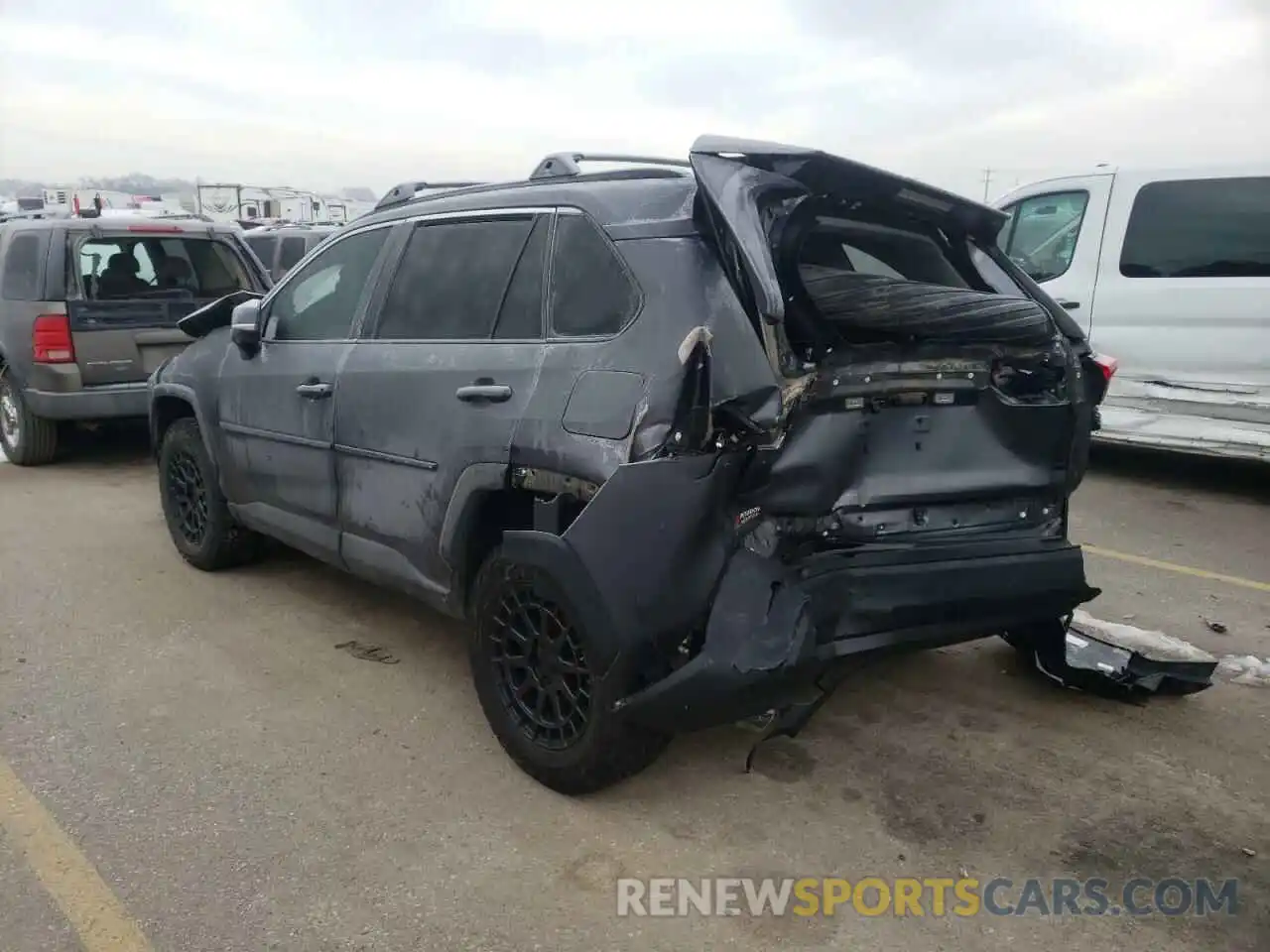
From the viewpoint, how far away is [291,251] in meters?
13.9

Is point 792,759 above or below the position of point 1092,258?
below

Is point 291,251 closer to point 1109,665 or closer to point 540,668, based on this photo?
point 540,668

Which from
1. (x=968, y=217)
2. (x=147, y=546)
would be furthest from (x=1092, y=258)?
(x=147, y=546)

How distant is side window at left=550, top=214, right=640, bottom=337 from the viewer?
10.1ft

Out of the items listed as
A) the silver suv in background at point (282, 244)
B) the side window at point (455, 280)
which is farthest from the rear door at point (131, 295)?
the silver suv in background at point (282, 244)

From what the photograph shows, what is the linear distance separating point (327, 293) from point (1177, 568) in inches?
176

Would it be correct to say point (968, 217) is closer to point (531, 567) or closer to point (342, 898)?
point (531, 567)

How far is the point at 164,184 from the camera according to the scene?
40344 millimetres

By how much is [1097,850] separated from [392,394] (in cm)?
270

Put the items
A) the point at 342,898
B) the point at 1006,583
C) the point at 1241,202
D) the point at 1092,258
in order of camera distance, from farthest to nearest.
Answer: the point at 1092,258 < the point at 1241,202 < the point at 1006,583 < the point at 342,898

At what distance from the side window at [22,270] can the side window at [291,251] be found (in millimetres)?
6079

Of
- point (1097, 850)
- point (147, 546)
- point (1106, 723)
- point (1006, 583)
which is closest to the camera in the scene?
point (1097, 850)

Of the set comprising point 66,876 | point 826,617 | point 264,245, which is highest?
point 264,245

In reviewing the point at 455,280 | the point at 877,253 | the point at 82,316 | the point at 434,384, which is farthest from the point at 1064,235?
the point at 82,316
